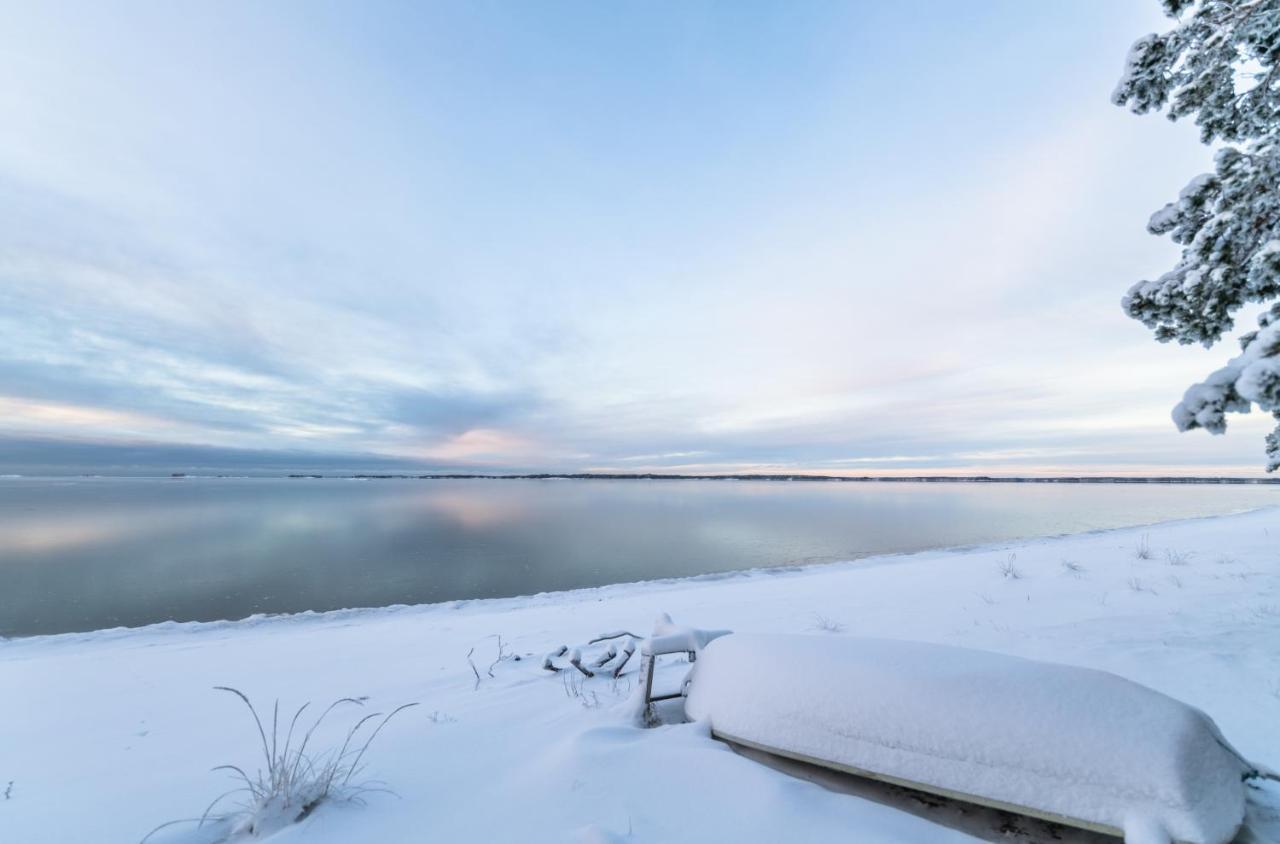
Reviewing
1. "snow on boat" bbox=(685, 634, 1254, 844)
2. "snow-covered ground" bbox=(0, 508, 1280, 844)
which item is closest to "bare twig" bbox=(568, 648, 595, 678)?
"snow-covered ground" bbox=(0, 508, 1280, 844)

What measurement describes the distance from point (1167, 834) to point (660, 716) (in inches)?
98.3

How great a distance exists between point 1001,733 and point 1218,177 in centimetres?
570

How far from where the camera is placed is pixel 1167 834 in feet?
5.85

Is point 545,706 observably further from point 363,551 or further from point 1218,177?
point 363,551

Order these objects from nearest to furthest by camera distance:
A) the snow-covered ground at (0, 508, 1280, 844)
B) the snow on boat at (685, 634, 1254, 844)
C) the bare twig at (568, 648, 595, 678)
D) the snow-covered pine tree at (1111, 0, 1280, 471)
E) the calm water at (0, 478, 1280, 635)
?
1. the snow on boat at (685, 634, 1254, 844)
2. the snow-covered ground at (0, 508, 1280, 844)
3. the snow-covered pine tree at (1111, 0, 1280, 471)
4. the bare twig at (568, 648, 595, 678)
5. the calm water at (0, 478, 1280, 635)

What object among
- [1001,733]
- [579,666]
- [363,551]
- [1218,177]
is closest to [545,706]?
[579,666]

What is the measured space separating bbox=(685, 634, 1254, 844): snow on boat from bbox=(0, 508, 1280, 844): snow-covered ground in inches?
7.7

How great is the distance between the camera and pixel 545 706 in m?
4.01

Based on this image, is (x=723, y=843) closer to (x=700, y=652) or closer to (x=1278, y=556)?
(x=700, y=652)

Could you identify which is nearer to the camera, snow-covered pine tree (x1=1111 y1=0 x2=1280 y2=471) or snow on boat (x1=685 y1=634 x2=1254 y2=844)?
snow on boat (x1=685 y1=634 x2=1254 y2=844)

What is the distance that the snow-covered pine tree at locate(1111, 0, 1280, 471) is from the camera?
4.03 metres

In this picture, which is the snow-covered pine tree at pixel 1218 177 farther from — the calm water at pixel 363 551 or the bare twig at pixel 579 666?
the calm water at pixel 363 551

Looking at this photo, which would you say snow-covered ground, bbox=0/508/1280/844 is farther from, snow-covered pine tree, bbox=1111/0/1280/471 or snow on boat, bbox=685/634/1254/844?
snow-covered pine tree, bbox=1111/0/1280/471

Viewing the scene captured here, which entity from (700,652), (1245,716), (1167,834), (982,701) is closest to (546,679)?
(700,652)
